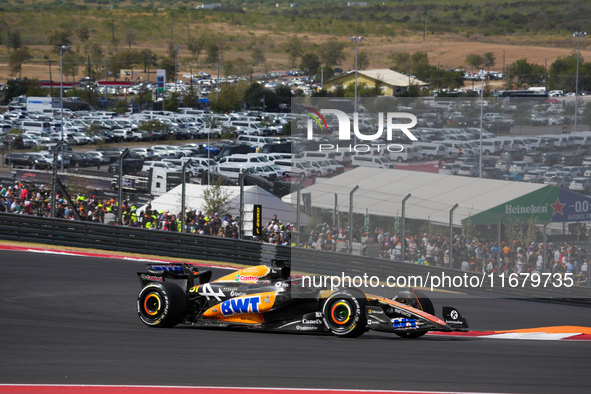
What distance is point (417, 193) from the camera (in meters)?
16.6

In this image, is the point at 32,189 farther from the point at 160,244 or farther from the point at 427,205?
the point at 427,205

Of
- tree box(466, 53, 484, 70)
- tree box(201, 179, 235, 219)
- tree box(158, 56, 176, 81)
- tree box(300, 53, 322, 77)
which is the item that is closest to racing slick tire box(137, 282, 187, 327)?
tree box(201, 179, 235, 219)

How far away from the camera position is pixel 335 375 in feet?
20.5

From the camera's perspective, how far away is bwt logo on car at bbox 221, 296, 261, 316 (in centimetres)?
821

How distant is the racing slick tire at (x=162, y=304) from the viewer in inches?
328

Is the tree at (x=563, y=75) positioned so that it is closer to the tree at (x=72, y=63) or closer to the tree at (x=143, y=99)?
the tree at (x=143, y=99)

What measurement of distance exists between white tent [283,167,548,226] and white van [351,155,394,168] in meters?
2.12

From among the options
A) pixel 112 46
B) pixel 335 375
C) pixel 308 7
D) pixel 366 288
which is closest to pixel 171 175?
pixel 366 288

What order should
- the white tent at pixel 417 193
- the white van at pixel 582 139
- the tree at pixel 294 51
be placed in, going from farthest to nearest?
the tree at pixel 294 51 → the white van at pixel 582 139 → the white tent at pixel 417 193

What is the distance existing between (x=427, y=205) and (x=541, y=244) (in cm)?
223

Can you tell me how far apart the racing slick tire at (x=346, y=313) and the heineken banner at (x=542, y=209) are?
6.50 meters

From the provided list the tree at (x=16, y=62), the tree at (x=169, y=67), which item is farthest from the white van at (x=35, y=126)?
the tree at (x=16, y=62)

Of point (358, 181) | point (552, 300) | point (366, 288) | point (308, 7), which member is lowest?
point (552, 300)

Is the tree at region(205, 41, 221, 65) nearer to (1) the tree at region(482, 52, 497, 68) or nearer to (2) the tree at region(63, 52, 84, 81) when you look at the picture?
(2) the tree at region(63, 52, 84, 81)
